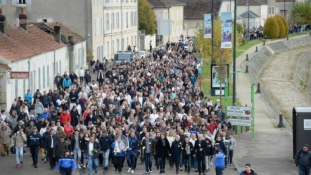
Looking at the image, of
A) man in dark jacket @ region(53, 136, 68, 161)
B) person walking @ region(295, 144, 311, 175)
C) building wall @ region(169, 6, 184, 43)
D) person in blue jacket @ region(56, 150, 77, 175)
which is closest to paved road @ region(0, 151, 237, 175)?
man in dark jacket @ region(53, 136, 68, 161)

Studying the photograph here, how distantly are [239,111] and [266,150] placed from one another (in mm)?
2759

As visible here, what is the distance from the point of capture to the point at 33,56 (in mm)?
45875

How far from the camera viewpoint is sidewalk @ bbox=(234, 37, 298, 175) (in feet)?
104

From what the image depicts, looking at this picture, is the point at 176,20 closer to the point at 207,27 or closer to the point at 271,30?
the point at 271,30

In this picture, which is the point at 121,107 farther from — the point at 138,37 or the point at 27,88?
the point at 138,37

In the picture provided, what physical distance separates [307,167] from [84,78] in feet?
96.1

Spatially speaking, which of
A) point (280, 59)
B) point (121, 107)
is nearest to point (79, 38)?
point (121, 107)

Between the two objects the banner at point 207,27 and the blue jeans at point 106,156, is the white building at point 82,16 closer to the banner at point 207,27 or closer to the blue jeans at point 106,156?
the banner at point 207,27

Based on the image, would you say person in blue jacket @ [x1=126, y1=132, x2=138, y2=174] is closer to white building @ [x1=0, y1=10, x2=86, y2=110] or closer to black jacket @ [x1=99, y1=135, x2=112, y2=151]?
black jacket @ [x1=99, y1=135, x2=112, y2=151]

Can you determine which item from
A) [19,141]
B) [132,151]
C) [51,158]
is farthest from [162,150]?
[19,141]

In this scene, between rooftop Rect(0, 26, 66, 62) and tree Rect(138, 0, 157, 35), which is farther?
tree Rect(138, 0, 157, 35)

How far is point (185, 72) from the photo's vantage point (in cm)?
5534

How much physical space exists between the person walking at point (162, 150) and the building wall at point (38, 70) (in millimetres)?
11495

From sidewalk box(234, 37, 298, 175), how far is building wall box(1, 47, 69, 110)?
993 centimetres
